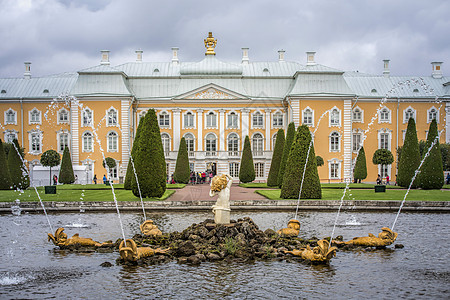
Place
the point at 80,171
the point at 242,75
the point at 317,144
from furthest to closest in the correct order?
1. the point at 242,75
2. the point at 317,144
3. the point at 80,171

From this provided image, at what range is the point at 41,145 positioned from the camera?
46.3 metres

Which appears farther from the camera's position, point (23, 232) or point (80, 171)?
point (80, 171)

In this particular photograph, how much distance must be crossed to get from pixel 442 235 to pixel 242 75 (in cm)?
3601

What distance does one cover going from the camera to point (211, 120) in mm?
46375

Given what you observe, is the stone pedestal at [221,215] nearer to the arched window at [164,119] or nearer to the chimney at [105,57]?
the arched window at [164,119]

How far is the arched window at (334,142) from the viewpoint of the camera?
44.5 m

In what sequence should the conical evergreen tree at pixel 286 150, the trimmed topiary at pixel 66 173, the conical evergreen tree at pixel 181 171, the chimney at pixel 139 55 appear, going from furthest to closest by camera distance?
the chimney at pixel 139 55, the conical evergreen tree at pixel 181 171, the trimmed topiary at pixel 66 173, the conical evergreen tree at pixel 286 150

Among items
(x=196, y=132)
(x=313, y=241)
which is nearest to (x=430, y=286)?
(x=313, y=241)

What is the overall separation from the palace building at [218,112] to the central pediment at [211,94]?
90 mm

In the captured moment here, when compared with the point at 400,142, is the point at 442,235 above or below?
below

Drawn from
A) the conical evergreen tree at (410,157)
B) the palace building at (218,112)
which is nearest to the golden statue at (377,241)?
the conical evergreen tree at (410,157)

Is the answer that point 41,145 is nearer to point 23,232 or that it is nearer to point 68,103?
point 68,103

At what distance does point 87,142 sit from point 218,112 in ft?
39.1

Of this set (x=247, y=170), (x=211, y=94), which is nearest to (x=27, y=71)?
(x=211, y=94)
